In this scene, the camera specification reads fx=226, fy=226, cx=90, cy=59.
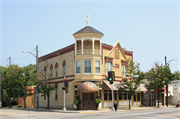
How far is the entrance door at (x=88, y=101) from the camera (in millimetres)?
32875

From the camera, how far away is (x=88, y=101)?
1302 inches

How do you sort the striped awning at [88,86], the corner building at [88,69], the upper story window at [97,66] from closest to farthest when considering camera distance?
the striped awning at [88,86], the corner building at [88,69], the upper story window at [97,66]

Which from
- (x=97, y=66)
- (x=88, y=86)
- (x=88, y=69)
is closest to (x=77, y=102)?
(x=88, y=86)

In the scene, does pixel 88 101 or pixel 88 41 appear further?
pixel 88 41

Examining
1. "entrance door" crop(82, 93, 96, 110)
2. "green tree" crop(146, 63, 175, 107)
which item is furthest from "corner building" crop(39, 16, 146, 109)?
"green tree" crop(146, 63, 175, 107)

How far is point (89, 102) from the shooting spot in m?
33.0

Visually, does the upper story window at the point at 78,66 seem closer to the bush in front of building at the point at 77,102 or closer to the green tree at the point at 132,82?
the bush in front of building at the point at 77,102

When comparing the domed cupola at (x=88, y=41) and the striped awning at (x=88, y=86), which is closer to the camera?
the striped awning at (x=88, y=86)

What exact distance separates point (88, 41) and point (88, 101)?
915cm

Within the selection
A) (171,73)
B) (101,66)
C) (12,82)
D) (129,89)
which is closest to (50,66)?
(12,82)

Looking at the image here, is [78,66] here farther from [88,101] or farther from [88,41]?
[88,101]

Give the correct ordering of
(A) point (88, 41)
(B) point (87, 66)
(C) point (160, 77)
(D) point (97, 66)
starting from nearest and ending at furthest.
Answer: (B) point (87, 66), (D) point (97, 66), (A) point (88, 41), (C) point (160, 77)

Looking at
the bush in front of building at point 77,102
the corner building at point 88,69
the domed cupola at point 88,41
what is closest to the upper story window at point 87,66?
the corner building at point 88,69

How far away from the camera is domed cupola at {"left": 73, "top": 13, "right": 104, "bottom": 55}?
33.7 m
